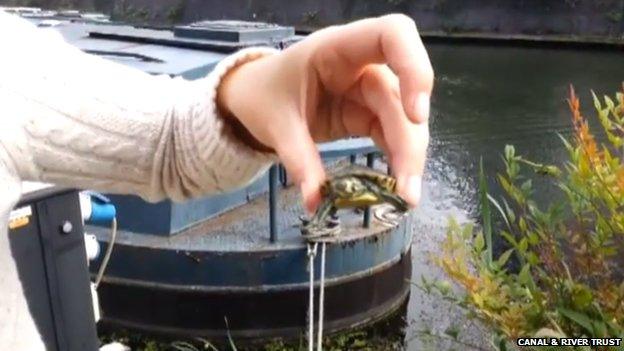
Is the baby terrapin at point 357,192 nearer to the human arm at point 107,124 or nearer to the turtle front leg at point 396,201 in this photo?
the turtle front leg at point 396,201

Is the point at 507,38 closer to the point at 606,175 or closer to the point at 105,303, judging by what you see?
the point at 105,303

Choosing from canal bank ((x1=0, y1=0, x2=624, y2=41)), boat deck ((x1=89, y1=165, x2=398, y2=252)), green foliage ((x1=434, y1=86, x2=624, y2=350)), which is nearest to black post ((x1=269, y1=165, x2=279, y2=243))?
boat deck ((x1=89, y1=165, x2=398, y2=252))

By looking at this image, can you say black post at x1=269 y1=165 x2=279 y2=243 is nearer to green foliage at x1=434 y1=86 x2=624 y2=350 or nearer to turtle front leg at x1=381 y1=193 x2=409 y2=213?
green foliage at x1=434 y1=86 x2=624 y2=350

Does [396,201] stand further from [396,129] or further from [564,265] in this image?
[564,265]

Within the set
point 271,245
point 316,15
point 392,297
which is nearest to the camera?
point 271,245

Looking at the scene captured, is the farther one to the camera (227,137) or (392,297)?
(392,297)

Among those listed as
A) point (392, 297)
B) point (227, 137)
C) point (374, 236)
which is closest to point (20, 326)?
point (227, 137)

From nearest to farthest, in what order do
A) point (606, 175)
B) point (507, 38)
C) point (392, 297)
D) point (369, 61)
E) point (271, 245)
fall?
point (369, 61) < point (606, 175) < point (271, 245) < point (392, 297) < point (507, 38)

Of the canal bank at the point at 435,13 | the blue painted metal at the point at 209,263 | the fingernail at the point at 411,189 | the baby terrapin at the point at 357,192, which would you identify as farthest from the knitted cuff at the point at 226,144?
the canal bank at the point at 435,13
